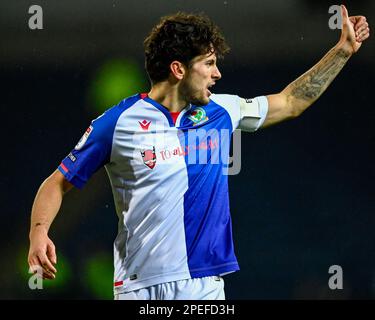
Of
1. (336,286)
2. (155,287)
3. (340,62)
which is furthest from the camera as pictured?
(336,286)

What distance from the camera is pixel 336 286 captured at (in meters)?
6.07

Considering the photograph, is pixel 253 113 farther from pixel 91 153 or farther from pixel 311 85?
pixel 91 153

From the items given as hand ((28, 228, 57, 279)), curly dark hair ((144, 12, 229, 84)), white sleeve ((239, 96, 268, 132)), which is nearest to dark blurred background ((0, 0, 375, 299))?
curly dark hair ((144, 12, 229, 84))

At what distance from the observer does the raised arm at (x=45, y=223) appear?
406 cm

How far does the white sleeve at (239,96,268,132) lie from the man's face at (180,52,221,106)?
9.0 inches

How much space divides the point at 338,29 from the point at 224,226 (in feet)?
7.55

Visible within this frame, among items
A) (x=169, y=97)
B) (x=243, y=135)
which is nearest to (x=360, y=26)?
(x=169, y=97)

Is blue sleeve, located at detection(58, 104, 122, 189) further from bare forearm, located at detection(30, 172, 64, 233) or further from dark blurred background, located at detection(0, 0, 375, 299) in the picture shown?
dark blurred background, located at detection(0, 0, 375, 299)

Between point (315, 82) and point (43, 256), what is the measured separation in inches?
61.3

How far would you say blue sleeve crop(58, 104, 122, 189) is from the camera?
4352 mm

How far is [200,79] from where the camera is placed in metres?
4.46
